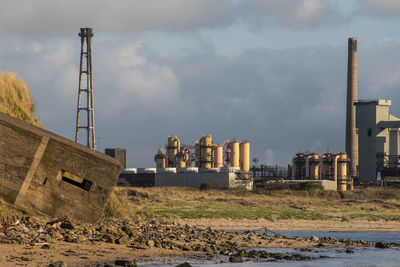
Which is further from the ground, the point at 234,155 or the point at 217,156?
the point at 234,155

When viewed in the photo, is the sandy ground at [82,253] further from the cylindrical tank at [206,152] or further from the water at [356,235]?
the cylindrical tank at [206,152]

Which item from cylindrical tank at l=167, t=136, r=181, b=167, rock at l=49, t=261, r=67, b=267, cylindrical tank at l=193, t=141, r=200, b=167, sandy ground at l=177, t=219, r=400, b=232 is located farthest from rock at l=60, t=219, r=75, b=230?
cylindrical tank at l=193, t=141, r=200, b=167

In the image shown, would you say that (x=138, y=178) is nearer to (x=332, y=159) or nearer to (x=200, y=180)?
(x=200, y=180)

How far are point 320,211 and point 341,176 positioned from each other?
51.4 m

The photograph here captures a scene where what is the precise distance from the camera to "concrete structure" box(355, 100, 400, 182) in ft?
348

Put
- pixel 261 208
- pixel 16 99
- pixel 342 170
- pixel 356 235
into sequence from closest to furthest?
1. pixel 16 99
2. pixel 356 235
3. pixel 261 208
4. pixel 342 170

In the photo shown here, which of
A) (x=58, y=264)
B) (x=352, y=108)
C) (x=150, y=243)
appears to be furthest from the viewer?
(x=352, y=108)

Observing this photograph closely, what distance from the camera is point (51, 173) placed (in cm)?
1988

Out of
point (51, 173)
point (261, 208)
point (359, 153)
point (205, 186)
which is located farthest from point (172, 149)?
point (51, 173)

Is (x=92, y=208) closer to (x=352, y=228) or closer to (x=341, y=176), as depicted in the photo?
(x=352, y=228)

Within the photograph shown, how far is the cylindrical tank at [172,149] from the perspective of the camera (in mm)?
107000

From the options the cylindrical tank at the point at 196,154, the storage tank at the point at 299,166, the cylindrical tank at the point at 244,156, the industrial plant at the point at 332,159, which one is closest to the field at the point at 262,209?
the industrial plant at the point at 332,159

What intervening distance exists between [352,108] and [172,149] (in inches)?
1111

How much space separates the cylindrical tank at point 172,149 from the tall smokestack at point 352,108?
1023 inches
